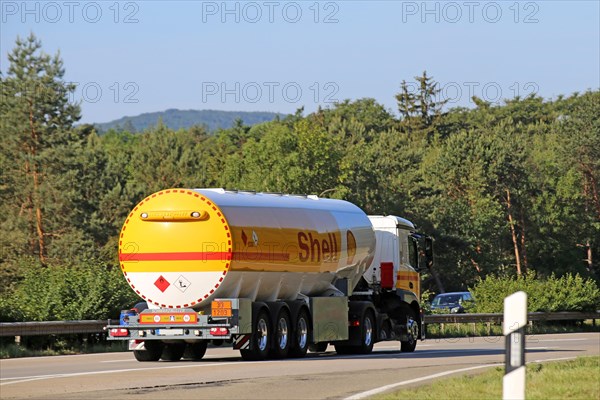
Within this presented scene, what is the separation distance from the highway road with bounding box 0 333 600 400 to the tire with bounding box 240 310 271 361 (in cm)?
31

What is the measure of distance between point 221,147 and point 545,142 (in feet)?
106

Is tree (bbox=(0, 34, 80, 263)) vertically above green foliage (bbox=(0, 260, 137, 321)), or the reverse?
tree (bbox=(0, 34, 80, 263))

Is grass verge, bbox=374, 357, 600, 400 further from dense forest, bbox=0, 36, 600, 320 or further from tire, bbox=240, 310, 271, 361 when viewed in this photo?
dense forest, bbox=0, 36, 600, 320

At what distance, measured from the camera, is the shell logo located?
27.3m

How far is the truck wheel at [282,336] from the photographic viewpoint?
24109 mm

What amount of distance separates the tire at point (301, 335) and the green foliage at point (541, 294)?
23787 millimetres

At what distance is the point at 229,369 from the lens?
20.2 metres

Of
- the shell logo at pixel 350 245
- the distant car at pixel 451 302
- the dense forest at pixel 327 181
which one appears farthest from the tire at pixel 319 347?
the dense forest at pixel 327 181

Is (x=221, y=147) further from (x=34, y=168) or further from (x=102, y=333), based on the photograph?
(x=102, y=333)

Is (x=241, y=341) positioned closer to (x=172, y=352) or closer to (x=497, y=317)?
(x=172, y=352)

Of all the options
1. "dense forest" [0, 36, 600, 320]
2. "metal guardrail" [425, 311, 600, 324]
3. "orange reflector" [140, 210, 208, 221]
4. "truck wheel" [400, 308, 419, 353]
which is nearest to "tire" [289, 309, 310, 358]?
"orange reflector" [140, 210, 208, 221]

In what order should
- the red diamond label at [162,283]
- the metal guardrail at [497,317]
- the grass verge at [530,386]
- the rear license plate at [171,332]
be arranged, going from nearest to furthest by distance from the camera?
the grass verge at [530,386] → the rear license plate at [171,332] → the red diamond label at [162,283] → the metal guardrail at [497,317]

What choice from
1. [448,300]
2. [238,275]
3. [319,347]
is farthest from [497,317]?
[238,275]

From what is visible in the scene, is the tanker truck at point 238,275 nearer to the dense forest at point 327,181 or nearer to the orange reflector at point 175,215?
the orange reflector at point 175,215
